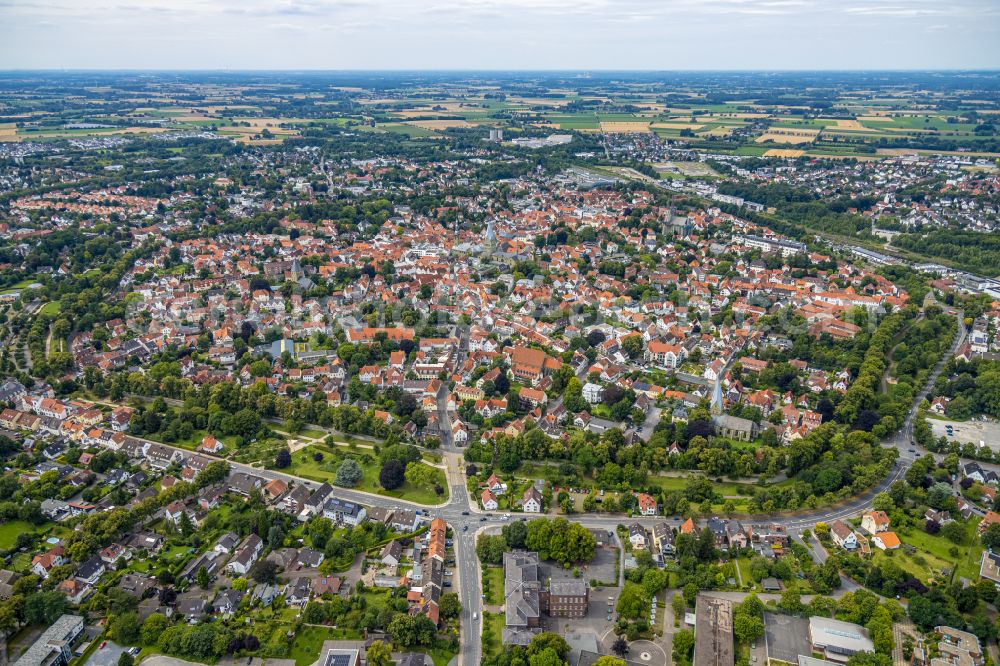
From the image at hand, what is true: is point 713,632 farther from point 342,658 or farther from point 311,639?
point 311,639

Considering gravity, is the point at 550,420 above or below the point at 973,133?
below

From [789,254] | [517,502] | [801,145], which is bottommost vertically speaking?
[517,502]

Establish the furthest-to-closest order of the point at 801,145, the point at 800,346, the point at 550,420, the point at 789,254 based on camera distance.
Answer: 1. the point at 801,145
2. the point at 789,254
3. the point at 800,346
4. the point at 550,420

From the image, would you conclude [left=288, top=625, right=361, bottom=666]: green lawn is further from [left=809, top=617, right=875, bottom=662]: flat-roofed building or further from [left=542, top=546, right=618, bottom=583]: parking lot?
[left=809, top=617, right=875, bottom=662]: flat-roofed building

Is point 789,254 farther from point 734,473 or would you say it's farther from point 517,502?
point 517,502

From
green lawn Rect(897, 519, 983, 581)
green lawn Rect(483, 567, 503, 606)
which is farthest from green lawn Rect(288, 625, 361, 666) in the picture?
green lawn Rect(897, 519, 983, 581)

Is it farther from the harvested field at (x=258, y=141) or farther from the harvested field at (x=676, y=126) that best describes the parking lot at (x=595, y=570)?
the harvested field at (x=676, y=126)

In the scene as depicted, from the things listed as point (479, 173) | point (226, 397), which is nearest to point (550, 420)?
point (226, 397)

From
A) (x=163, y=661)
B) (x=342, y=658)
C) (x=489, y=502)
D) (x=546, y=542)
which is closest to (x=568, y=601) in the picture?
(x=546, y=542)
